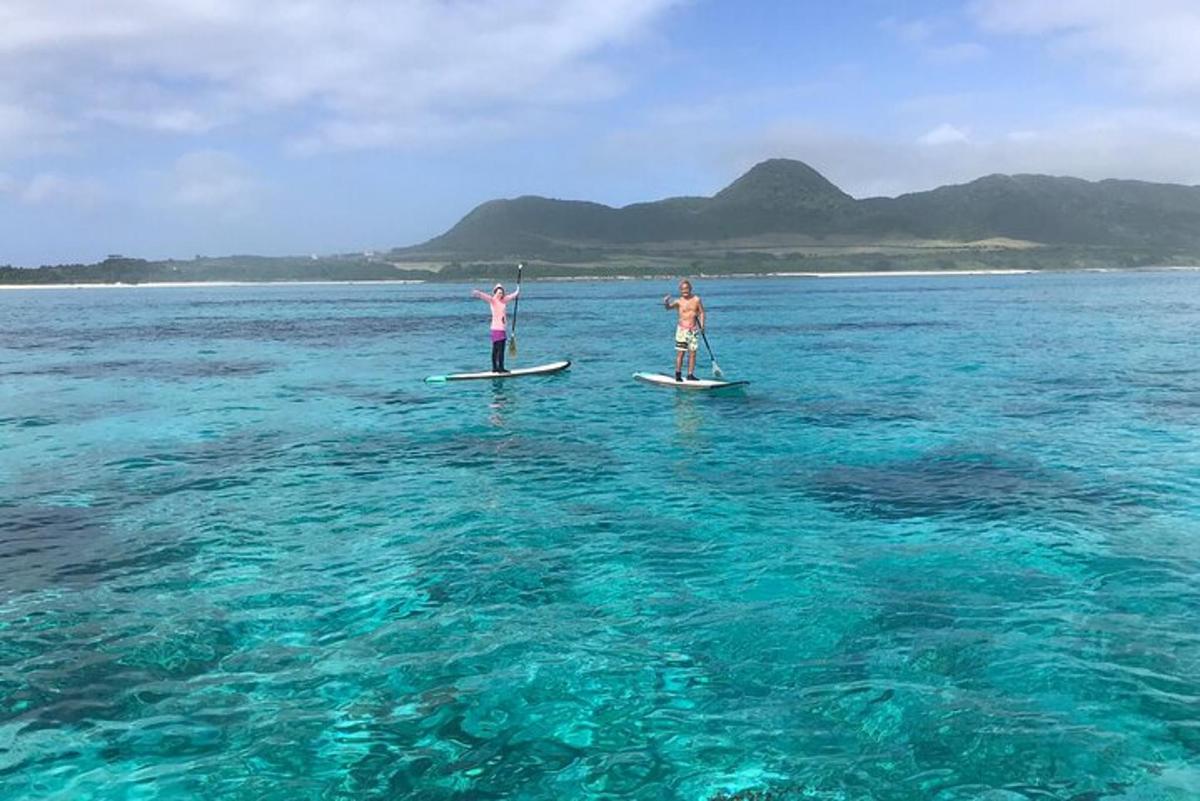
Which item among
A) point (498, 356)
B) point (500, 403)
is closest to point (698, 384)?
point (500, 403)

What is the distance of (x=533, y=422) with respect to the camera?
2627 cm

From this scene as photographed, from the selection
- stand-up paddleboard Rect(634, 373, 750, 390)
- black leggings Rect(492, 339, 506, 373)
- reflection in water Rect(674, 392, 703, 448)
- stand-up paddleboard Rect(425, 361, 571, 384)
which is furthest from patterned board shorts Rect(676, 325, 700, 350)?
black leggings Rect(492, 339, 506, 373)

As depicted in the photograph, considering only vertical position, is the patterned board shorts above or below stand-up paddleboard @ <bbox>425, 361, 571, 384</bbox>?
above

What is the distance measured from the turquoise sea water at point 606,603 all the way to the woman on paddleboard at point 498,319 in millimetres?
6033

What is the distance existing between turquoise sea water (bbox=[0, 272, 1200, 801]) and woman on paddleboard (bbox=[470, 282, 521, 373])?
6033 mm

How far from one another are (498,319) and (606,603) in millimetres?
23030

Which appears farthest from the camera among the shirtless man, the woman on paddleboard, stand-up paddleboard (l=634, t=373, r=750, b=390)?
the woman on paddleboard

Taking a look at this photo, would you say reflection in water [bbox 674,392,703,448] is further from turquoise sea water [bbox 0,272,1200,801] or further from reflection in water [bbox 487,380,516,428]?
reflection in water [bbox 487,380,516,428]

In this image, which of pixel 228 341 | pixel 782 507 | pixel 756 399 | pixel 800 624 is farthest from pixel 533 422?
pixel 228 341

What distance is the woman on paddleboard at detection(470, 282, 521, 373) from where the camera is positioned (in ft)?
108

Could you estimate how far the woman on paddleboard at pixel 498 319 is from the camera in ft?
108

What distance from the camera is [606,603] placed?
1209 centimetres

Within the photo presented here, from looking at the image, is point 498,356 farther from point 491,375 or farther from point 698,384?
point 698,384

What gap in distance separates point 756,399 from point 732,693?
21773 millimetres
